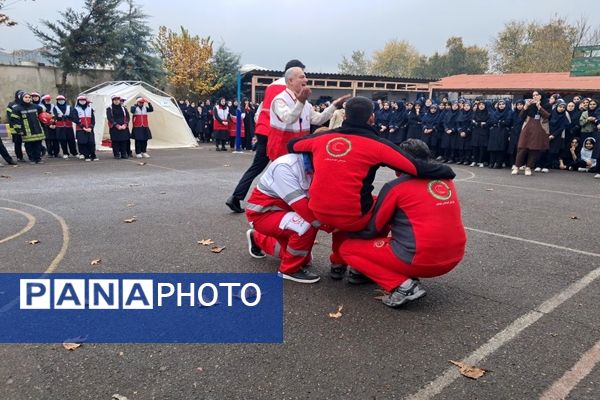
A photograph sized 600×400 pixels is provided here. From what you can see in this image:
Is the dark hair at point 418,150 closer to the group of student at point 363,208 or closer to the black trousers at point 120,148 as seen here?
the group of student at point 363,208

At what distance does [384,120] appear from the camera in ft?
51.8

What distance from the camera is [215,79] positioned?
3002 centimetres

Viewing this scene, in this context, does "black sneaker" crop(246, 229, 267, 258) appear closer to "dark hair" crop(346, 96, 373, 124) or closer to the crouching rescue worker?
the crouching rescue worker

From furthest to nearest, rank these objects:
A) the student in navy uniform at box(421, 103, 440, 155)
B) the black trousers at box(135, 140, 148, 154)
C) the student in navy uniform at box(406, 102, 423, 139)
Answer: the student in navy uniform at box(406, 102, 423, 139), the black trousers at box(135, 140, 148, 154), the student in navy uniform at box(421, 103, 440, 155)

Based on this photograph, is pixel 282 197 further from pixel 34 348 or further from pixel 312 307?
pixel 34 348

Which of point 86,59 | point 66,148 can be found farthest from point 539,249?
point 86,59

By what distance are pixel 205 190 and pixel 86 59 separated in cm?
2220

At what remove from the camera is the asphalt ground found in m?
2.61

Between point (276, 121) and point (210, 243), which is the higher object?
point (276, 121)

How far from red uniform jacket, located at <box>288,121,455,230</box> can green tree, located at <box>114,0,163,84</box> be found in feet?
85.4

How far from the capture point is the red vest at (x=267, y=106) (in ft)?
18.3

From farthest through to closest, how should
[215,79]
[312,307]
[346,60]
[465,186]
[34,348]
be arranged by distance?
[346,60], [215,79], [465,186], [312,307], [34,348]

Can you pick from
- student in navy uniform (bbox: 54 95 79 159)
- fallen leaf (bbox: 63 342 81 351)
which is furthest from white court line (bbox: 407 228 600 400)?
student in navy uniform (bbox: 54 95 79 159)

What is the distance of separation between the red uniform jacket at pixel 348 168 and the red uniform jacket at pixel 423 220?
0.12 m
